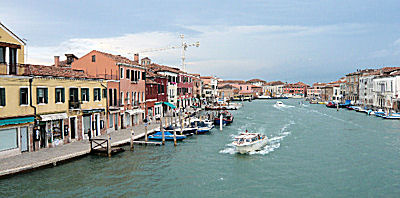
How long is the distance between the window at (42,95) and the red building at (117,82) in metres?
7.12

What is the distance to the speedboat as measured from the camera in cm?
2308

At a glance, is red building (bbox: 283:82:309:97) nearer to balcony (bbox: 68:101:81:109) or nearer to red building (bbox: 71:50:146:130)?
red building (bbox: 71:50:146:130)

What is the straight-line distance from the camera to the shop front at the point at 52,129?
20119 mm

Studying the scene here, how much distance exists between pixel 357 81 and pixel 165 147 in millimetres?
74512

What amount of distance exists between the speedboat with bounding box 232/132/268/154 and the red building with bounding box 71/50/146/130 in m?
11.6

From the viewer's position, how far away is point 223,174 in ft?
60.5

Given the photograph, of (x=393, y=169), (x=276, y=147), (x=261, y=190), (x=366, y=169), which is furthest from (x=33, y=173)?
(x=393, y=169)

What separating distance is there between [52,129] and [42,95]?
2416mm

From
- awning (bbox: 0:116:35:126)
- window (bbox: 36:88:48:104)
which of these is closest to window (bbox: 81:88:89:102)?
window (bbox: 36:88:48:104)

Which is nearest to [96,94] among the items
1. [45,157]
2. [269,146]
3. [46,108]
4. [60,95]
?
[60,95]

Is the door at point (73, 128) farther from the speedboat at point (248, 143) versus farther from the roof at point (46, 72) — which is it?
the speedboat at point (248, 143)

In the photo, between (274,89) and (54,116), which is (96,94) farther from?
(274,89)

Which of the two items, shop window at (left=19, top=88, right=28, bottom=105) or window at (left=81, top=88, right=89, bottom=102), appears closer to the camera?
shop window at (left=19, top=88, right=28, bottom=105)

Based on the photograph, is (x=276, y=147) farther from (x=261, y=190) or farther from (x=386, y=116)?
(x=386, y=116)
